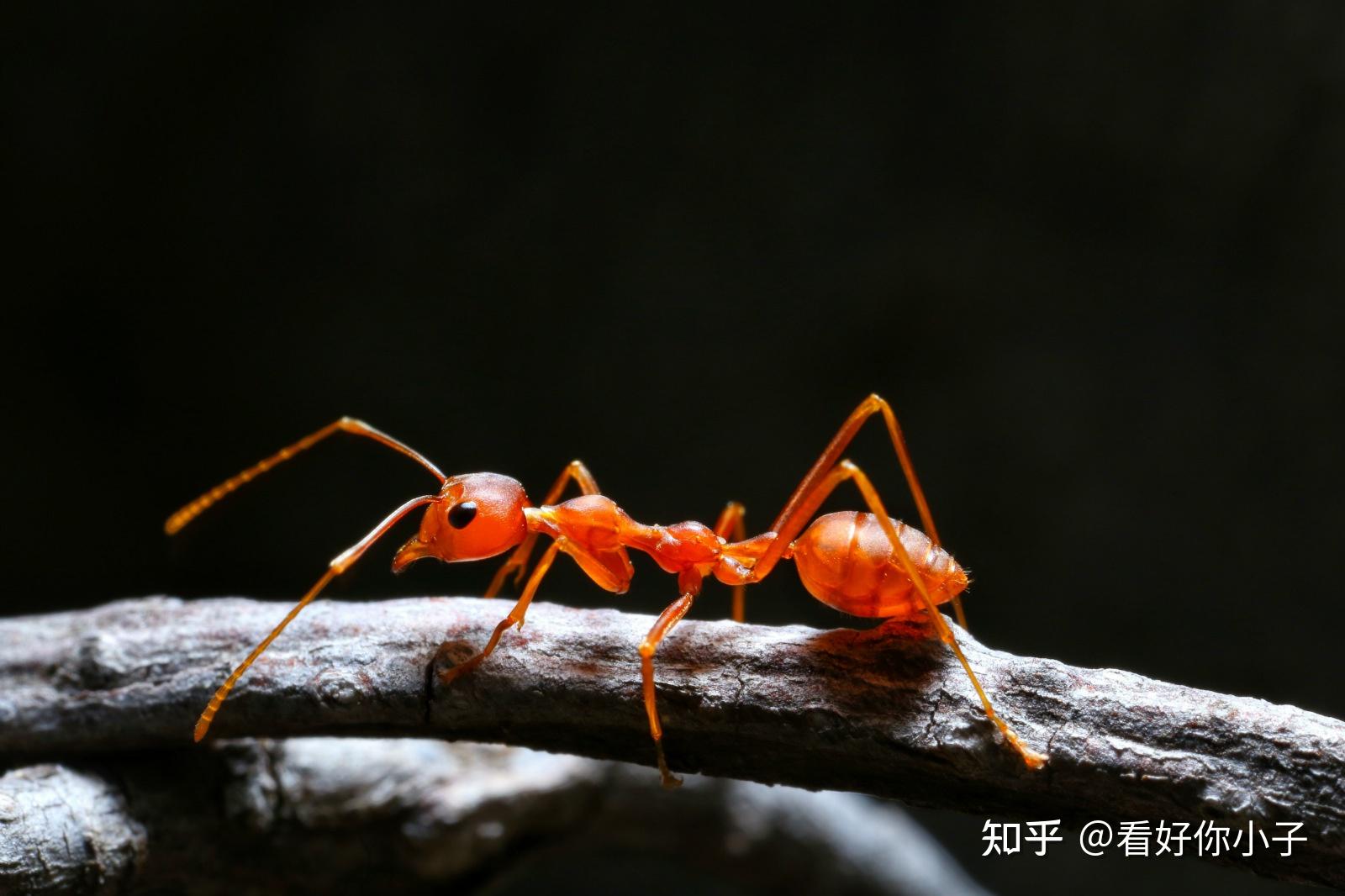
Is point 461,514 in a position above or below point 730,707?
above

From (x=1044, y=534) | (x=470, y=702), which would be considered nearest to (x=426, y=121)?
(x=470, y=702)

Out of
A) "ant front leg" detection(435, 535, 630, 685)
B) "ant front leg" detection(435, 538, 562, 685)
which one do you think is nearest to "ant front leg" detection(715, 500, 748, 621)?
"ant front leg" detection(435, 535, 630, 685)

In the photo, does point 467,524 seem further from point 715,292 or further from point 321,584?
point 715,292

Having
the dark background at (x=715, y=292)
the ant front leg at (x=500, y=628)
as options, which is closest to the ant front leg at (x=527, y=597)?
the ant front leg at (x=500, y=628)

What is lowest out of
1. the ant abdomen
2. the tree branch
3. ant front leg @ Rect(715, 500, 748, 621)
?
the tree branch

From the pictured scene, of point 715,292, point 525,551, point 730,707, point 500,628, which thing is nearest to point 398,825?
point 525,551

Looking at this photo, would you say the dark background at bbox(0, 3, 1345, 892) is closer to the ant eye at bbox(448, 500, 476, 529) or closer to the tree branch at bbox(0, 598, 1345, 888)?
the tree branch at bbox(0, 598, 1345, 888)

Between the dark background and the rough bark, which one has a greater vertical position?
the dark background

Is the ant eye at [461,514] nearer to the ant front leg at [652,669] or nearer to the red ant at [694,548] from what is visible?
the red ant at [694,548]
